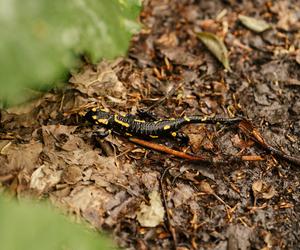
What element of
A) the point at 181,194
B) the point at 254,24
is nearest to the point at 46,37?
the point at 181,194

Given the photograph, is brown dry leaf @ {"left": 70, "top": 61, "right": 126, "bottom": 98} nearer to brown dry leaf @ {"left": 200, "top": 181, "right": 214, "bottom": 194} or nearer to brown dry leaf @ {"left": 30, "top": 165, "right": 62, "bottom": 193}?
brown dry leaf @ {"left": 30, "top": 165, "right": 62, "bottom": 193}

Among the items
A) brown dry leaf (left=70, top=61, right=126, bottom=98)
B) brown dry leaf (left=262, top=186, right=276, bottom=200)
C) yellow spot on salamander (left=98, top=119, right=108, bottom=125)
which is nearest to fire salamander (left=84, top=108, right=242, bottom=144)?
yellow spot on salamander (left=98, top=119, right=108, bottom=125)

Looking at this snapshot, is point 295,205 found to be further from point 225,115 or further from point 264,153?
point 225,115

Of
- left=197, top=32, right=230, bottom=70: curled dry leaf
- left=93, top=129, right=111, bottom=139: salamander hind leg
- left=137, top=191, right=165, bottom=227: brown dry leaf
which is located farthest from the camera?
left=197, top=32, right=230, bottom=70: curled dry leaf

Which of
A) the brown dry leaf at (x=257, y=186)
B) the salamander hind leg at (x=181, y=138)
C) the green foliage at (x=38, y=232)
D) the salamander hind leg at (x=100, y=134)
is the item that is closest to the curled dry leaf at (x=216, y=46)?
the salamander hind leg at (x=181, y=138)

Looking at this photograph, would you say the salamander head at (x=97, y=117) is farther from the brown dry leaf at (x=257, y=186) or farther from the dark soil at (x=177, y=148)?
the brown dry leaf at (x=257, y=186)
